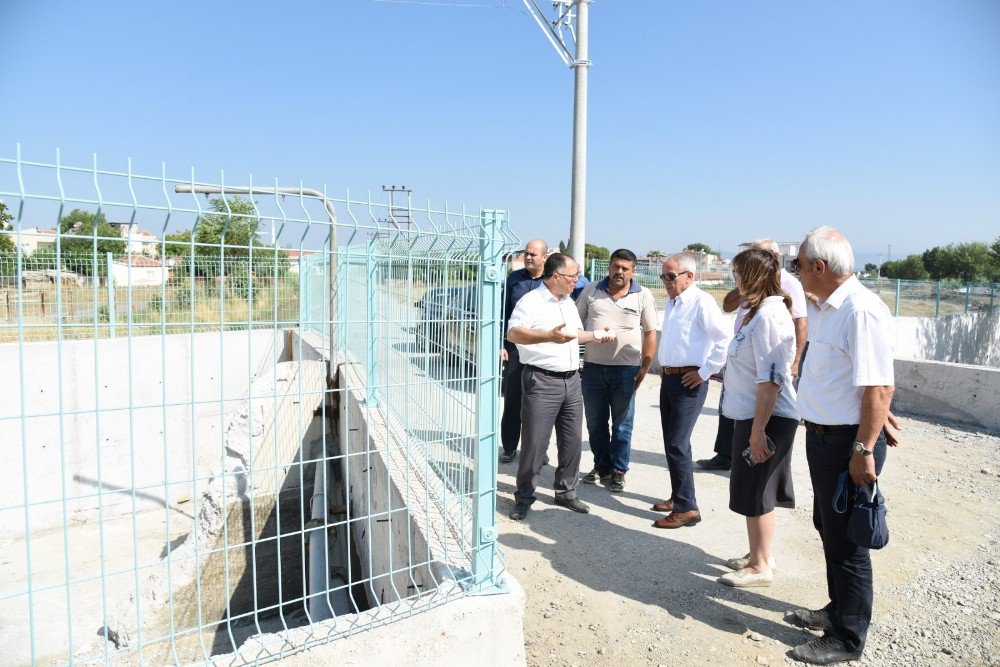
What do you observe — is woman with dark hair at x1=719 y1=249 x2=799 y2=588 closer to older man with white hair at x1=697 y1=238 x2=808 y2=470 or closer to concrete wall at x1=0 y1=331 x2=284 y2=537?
older man with white hair at x1=697 y1=238 x2=808 y2=470

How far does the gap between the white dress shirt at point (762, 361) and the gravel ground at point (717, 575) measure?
1.02 metres

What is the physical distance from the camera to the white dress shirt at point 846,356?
249cm

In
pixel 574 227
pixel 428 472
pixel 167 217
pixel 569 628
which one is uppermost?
pixel 574 227

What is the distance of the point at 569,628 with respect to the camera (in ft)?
10.1

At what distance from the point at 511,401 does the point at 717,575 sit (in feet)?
7.14

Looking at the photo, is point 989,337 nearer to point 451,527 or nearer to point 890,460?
point 890,460

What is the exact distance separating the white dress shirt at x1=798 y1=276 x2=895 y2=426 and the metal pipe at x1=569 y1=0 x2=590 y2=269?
6.16 meters

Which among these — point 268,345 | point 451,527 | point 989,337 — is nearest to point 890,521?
point 451,527

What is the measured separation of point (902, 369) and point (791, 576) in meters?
5.37

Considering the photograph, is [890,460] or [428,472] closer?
[428,472]

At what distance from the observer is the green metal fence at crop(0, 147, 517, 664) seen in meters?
2.07

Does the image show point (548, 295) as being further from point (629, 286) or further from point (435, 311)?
point (435, 311)

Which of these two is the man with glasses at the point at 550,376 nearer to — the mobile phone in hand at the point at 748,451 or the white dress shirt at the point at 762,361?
the white dress shirt at the point at 762,361

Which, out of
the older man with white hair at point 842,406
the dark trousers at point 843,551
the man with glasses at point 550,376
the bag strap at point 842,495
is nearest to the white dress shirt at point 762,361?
the older man with white hair at point 842,406
